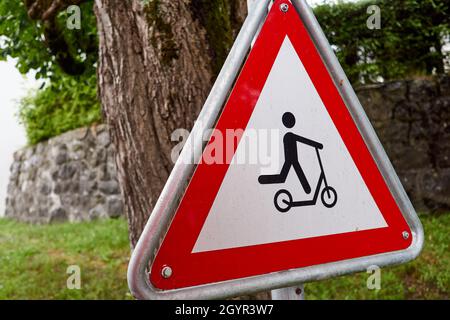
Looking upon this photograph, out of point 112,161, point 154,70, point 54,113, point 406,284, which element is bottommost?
point 406,284

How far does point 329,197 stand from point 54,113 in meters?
9.35

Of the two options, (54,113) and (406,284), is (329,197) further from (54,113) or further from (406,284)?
(54,113)

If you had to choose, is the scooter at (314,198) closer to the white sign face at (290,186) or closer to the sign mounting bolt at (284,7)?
the white sign face at (290,186)

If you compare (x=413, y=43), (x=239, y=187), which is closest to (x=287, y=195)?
(x=239, y=187)

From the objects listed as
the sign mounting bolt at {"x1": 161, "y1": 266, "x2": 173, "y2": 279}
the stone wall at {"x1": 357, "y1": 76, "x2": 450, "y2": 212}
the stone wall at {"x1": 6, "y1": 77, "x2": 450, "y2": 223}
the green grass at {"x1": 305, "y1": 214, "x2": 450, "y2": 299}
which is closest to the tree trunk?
the sign mounting bolt at {"x1": 161, "y1": 266, "x2": 173, "y2": 279}

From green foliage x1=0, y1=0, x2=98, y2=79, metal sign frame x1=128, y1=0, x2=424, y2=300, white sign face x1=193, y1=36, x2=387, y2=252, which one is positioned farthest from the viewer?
green foliage x1=0, y1=0, x2=98, y2=79

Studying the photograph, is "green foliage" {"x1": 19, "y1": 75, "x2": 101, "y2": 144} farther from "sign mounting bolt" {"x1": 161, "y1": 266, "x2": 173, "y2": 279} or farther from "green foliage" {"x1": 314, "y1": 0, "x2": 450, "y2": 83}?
"sign mounting bolt" {"x1": 161, "y1": 266, "x2": 173, "y2": 279}

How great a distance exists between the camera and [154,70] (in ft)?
5.63

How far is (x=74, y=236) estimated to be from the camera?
723 centimetres

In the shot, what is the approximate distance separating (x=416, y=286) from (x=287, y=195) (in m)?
3.26

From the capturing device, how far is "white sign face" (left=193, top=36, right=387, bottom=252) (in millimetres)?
1077

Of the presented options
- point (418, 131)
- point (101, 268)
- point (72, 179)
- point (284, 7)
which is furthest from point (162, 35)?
point (72, 179)

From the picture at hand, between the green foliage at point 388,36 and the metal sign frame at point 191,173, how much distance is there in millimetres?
4678

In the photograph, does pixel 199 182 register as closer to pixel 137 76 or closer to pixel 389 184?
pixel 389 184
